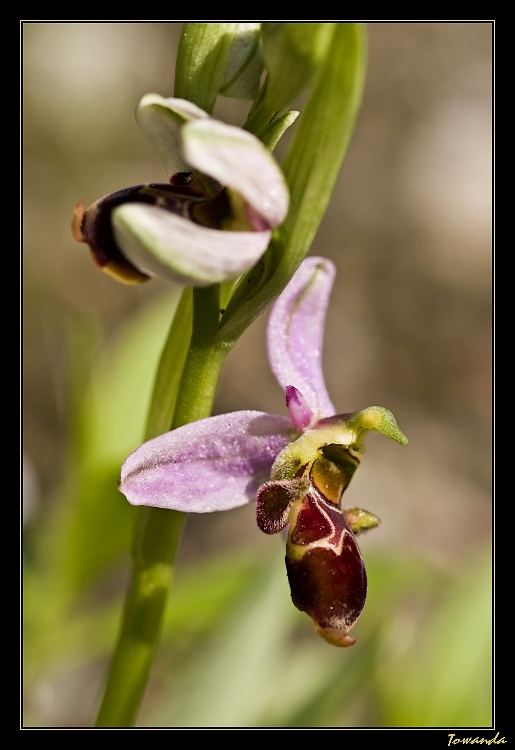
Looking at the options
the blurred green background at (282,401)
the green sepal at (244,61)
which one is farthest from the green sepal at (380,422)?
the blurred green background at (282,401)

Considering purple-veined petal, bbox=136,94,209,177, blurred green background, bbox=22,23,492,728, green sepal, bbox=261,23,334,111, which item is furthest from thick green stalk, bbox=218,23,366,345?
blurred green background, bbox=22,23,492,728

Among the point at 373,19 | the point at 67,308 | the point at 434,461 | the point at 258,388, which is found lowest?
the point at 434,461

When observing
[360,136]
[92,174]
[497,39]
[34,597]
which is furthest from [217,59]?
[360,136]

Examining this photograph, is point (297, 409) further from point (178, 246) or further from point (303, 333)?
point (178, 246)

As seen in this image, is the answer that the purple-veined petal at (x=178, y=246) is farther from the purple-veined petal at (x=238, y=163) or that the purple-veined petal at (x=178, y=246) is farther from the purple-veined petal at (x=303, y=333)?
the purple-veined petal at (x=303, y=333)

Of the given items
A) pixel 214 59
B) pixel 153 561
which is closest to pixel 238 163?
pixel 214 59

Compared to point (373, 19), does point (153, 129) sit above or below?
below

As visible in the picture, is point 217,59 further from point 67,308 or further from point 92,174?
point 92,174
